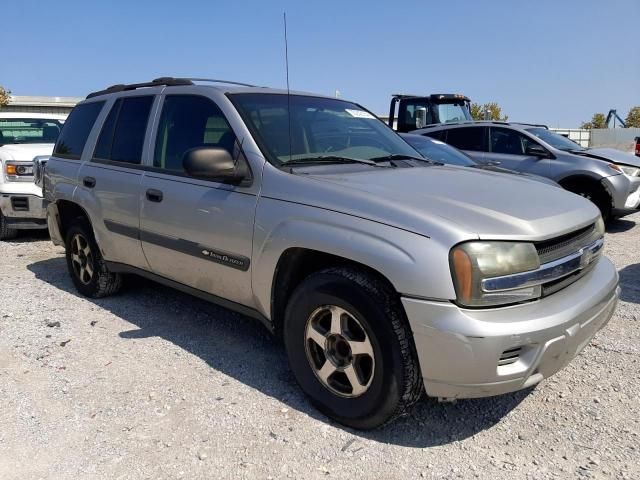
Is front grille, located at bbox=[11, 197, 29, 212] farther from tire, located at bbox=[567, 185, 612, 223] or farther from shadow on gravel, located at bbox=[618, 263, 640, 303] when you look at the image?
tire, located at bbox=[567, 185, 612, 223]

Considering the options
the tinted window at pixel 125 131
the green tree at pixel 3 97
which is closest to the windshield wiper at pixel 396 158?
the tinted window at pixel 125 131

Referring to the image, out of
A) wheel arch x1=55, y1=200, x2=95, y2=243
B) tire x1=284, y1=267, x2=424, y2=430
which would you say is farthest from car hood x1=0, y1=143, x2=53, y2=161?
tire x1=284, y1=267, x2=424, y2=430

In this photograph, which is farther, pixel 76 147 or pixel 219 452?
pixel 76 147

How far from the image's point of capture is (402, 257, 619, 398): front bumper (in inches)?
91.4

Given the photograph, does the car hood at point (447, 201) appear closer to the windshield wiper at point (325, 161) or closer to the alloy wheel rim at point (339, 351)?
the windshield wiper at point (325, 161)

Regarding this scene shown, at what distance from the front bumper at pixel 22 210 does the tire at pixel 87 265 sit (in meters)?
2.38

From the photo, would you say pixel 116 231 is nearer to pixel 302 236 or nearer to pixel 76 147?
pixel 76 147

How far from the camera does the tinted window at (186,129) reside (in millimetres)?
3457

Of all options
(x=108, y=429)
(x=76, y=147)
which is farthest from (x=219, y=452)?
(x=76, y=147)

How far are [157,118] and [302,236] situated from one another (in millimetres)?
1773

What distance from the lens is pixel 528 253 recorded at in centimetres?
243

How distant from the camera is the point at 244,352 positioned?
3.73 meters

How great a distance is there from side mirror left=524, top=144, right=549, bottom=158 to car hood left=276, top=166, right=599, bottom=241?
5.60 m

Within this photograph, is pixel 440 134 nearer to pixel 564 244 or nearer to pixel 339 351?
pixel 564 244
